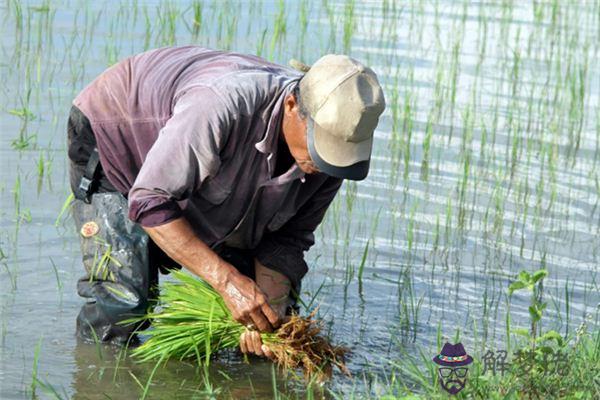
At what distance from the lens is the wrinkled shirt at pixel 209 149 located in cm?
380

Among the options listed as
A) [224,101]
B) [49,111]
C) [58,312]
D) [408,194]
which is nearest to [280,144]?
[224,101]

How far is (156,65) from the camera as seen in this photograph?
14.0 feet

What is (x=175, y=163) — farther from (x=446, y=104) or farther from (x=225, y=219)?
(x=446, y=104)

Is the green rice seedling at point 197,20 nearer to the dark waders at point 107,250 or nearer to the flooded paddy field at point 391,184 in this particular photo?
the flooded paddy field at point 391,184

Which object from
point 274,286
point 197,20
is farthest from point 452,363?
point 197,20

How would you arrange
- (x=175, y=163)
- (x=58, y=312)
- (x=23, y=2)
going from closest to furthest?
(x=175, y=163)
(x=58, y=312)
(x=23, y=2)

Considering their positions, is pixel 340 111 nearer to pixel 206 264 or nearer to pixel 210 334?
pixel 206 264

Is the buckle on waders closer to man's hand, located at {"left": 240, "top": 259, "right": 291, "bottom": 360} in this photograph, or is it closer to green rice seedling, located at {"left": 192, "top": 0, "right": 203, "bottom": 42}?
Answer: man's hand, located at {"left": 240, "top": 259, "right": 291, "bottom": 360}

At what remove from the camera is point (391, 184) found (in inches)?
257

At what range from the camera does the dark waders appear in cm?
434

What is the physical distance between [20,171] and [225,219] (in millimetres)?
2234

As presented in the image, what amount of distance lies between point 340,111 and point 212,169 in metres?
0.47

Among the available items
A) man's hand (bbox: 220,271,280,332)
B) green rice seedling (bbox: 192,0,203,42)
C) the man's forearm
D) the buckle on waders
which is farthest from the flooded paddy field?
the buckle on waders

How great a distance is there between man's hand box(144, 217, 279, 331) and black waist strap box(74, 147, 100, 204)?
0.60 metres
